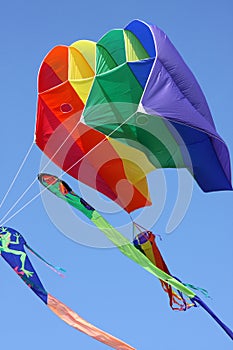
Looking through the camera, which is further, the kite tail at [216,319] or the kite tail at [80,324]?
the kite tail at [216,319]

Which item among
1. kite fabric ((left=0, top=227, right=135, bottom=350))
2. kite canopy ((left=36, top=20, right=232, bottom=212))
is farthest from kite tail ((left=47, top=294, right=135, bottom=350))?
kite canopy ((left=36, top=20, right=232, bottom=212))

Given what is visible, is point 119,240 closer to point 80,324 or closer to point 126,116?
point 80,324

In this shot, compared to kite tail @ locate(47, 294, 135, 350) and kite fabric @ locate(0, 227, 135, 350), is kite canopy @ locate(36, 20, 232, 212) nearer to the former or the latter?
kite fabric @ locate(0, 227, 135, 350)

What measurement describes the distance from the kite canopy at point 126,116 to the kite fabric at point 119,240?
828 mm

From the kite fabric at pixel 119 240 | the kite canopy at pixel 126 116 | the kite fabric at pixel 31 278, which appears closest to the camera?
the kite fabric at pixel 31 278

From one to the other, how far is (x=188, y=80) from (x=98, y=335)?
481cm

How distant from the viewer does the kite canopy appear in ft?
47.1

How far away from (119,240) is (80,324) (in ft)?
7.13

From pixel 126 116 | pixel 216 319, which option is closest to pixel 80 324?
pixel 216 319

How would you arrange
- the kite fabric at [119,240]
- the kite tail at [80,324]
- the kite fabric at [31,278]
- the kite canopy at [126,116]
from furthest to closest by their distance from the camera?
the kite canopy at [126,116], the kite fabric at [119,240], the kite fabric at [31,278], the kite tail at [80,324]

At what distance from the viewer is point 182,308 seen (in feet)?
46.6

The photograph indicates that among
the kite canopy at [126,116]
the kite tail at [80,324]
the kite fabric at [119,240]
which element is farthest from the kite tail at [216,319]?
the kite canopy at [126,116]

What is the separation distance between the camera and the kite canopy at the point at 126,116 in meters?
14.3

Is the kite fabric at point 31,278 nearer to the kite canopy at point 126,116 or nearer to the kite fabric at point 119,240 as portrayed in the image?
the kite fabric at point 119,240
